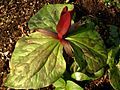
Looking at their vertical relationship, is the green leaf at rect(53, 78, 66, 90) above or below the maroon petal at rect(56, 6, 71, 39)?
below

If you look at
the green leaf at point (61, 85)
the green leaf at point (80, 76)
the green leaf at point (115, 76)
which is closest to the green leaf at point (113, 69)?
the green leaf at point (115, 76)

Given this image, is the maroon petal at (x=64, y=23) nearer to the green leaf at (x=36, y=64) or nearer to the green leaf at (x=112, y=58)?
the green leaf at (x=36, y=64)

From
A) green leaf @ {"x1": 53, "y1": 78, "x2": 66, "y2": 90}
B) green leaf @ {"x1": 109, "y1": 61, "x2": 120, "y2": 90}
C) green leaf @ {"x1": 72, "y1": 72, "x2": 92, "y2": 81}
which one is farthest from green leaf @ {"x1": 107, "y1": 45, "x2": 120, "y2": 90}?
green leaf @ {"x1": 53, "y1": 78, "x2": 66, "y2": 90}

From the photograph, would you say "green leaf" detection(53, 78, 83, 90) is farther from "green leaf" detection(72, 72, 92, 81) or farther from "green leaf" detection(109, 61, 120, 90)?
"green leaf" detection(109, 61, 120, 90)

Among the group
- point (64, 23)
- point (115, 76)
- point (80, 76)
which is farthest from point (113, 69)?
point (64, 23)

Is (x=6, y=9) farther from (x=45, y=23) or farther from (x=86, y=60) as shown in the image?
(x=86, y=60)

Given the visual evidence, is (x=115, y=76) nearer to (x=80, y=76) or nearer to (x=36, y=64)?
(x=80, y=76)
